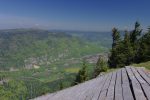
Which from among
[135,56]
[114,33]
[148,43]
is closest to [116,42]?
Answer: [114,33]

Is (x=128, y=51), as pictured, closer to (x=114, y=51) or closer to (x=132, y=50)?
(x=132, y=50)

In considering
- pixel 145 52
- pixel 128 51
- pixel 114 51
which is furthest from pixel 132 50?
pixel 145 52

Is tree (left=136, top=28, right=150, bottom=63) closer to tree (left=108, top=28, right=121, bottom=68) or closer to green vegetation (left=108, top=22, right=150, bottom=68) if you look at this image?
green vegetation (left=108, top=22, right=150, bottom=68)

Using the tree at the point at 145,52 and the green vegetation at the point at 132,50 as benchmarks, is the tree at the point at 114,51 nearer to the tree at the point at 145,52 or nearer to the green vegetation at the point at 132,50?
the green vegetation at the point at 132,50

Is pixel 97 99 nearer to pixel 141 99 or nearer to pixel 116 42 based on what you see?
pixel 141 99

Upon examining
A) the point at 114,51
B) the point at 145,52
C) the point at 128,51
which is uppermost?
the point at 145,52

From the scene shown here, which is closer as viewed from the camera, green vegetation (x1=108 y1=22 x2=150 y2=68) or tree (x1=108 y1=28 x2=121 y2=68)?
green vegetation (x1=108 y1=22 x2=150 y2=68)

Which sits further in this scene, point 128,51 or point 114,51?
point 114,51

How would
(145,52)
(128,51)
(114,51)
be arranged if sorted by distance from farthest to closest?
(114,51), (128,51), (145,52)

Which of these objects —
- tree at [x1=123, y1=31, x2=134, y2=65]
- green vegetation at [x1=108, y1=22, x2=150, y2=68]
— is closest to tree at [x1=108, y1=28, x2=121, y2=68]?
green vegetation at [x1=108, y1=22, x2=150, y2=68]
